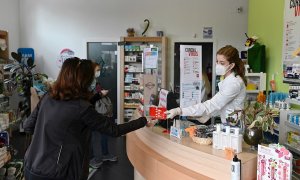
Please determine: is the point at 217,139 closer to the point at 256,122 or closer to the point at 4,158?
the point at 256,122

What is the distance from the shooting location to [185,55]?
3.36 meters

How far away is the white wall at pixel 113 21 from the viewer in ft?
24.7

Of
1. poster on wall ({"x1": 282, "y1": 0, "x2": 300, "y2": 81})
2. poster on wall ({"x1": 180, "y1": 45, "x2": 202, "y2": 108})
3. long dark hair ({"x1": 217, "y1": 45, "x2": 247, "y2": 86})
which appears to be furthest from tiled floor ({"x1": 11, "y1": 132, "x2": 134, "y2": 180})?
poster on wall ({"x1": 282, "y1": 0, "x2": 300, "y2": 81})

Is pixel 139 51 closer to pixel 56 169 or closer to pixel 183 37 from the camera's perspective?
pixel 183 37

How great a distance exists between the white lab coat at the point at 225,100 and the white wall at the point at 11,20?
19.2 ft

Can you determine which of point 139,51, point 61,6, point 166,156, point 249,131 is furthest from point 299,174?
point 61,6

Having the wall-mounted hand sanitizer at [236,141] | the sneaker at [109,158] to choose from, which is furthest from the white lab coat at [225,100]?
the sneaker at [109,158]

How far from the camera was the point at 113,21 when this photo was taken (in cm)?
767

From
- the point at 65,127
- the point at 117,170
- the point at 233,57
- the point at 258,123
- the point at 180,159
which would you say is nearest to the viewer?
the point at 65,127

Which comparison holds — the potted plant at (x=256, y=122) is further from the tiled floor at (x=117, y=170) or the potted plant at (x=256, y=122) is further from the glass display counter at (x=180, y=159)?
the tiled floor at (x=117, y=170)

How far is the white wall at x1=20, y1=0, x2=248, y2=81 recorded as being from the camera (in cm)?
753

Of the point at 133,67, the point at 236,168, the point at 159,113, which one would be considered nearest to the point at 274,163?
the point at 236,168

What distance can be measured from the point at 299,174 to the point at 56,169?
6.17 feet

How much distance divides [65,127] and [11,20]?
20.7 feet
